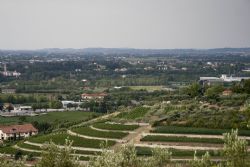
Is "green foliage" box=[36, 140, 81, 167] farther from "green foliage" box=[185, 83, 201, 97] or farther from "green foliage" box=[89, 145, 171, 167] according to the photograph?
"green foliage" box=[185, 83, 201, 97]

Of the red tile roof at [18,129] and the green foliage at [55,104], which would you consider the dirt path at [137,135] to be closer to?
the red tile roof at [18,129]

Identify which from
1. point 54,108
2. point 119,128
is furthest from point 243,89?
point 54,108

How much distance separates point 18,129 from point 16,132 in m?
1.02

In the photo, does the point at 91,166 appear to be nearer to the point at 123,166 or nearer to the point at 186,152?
the point at 123,166

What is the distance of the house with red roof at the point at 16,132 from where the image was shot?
77694 millimetres

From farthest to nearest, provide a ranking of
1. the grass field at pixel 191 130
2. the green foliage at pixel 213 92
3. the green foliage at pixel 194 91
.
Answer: the green foliage at pixel 194 91 → the green foliage at pixel 213 92 → the grass field at pixel 191 130

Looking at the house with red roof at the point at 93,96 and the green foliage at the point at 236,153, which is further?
the house with red roof at the point at 93,96

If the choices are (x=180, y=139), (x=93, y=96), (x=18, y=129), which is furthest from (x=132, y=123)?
(x=93, y=96)

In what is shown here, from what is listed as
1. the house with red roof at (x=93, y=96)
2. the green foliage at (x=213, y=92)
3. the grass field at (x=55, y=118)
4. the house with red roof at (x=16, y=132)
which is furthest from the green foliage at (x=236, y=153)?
the house with red roof at (x=93, y=96)

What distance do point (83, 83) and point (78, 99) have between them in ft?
124

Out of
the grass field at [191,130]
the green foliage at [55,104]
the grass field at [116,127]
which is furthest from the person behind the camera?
the green foliage at [55,104]

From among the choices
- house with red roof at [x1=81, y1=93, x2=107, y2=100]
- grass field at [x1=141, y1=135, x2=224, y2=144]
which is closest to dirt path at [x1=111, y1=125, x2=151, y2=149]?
grass field at [x1=141, y1=135, x2=224, y2=144]

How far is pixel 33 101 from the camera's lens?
4685 inches

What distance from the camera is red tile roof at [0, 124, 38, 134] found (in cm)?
7831
